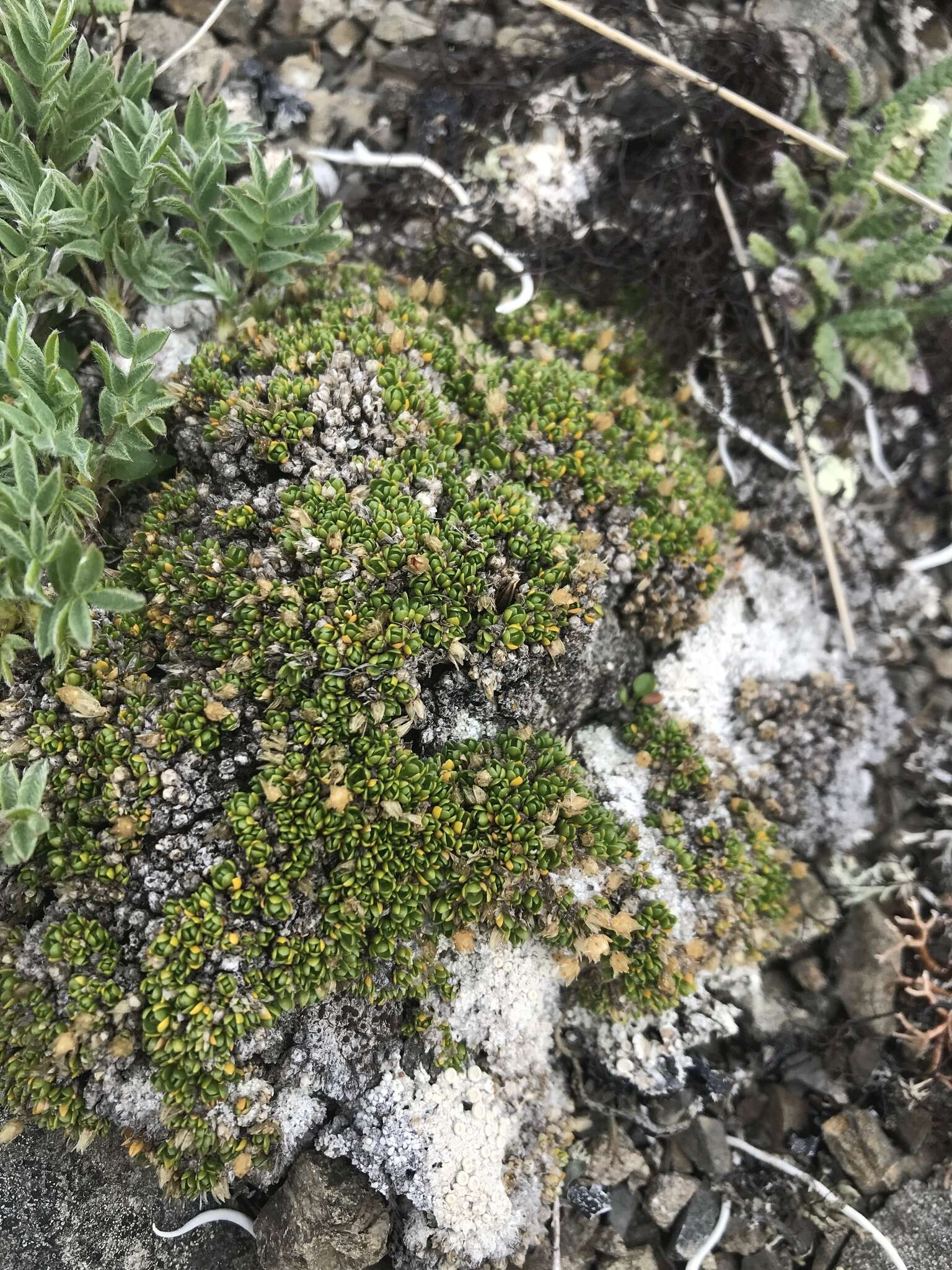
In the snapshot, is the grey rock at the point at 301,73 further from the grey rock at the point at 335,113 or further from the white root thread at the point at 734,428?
the white root thread at the point at 734,428

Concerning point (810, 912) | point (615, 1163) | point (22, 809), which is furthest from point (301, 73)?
point (615, 1163)

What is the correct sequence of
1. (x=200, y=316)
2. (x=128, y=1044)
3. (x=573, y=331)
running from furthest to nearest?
(x=573, y=331) → (x=200, y=316) → (x=128, y=1044)

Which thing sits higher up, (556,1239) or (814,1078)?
(814,1078)

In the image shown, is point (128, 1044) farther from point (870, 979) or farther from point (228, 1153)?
point (870, 979)

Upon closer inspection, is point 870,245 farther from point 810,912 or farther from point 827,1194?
point 827,1194

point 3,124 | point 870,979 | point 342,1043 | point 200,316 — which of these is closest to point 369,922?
point 342,1043

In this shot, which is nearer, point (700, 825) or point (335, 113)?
point (700, 825)
